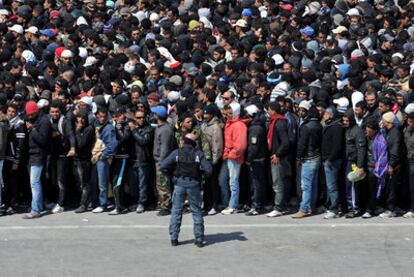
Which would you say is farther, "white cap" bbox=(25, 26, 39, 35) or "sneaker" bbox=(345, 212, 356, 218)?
"white cap" bbox=(25, 26, 39, 35)

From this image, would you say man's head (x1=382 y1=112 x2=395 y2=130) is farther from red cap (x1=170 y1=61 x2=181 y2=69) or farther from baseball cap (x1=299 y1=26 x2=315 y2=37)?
baseball cap (x1=299 y1=26 x2=315 y2=37)

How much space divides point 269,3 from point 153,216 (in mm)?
8032

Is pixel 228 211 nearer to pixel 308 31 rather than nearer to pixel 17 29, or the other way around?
pixel 308 31

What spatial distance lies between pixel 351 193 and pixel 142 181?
340cm

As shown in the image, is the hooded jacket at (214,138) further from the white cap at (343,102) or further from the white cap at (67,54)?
the white cap at (67,54)

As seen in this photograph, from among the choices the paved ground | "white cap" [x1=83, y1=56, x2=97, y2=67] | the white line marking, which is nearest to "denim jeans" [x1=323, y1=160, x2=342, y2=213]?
the paved ground

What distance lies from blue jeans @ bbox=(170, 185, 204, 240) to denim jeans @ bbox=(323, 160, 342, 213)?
2.55 metres

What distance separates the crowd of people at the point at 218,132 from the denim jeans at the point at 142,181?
0.02 meters

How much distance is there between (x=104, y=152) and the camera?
1775cm

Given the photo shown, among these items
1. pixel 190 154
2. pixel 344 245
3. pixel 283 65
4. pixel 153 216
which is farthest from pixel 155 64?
pixel 344 245

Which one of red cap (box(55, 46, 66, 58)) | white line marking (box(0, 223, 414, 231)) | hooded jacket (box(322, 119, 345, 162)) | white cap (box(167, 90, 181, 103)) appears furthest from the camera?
red cap (box(55, 46, 66, 58))

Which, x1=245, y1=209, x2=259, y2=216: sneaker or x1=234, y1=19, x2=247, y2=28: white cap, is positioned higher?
x1=234, y1=19, x2=247, y2=28: white cap

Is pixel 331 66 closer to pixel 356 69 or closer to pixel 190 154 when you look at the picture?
pixel 356 69

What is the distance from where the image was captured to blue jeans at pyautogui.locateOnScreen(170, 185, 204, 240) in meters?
15.5
